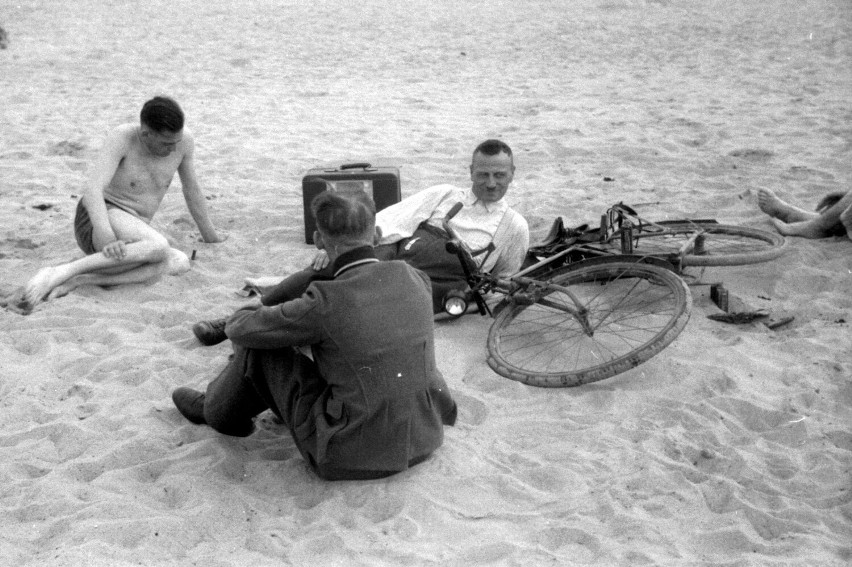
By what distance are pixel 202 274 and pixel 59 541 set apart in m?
2.60

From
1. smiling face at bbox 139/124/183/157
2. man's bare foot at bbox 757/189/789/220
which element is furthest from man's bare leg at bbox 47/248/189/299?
man's bare foot at bbox 757/189/789/220

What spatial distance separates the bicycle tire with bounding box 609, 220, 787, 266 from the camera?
4809 millimetres

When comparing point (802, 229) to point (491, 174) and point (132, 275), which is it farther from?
point (132, 275)

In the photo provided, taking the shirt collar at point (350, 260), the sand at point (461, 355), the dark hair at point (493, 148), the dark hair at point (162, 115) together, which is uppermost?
the dark hair at point (162, 115)

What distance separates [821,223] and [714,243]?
2.37 ft

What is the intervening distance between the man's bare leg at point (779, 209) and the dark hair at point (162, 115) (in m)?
3.46

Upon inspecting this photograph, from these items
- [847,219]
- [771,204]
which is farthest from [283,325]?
[771,204]

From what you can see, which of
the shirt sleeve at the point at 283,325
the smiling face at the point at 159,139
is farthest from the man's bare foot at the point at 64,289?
the shirt sleeve at the point at 283,325

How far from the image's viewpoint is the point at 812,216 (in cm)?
590

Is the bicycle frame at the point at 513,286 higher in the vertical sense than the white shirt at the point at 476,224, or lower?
lower

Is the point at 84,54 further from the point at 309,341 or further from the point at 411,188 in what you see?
the point at 309,341

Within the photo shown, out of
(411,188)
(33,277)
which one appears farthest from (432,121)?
(33,277)

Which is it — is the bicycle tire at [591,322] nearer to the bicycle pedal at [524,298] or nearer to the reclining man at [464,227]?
the bicycle pedal at [524,298]

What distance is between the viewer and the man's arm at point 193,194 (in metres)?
5.83
